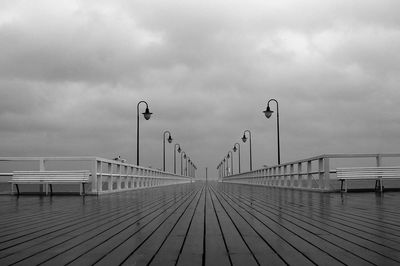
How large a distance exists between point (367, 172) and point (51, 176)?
33.2ft

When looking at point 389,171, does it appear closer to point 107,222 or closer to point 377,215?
point 377,215

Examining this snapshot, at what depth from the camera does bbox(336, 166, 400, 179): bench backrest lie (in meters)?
14.5

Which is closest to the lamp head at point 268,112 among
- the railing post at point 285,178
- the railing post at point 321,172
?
the railing post at point 285,178

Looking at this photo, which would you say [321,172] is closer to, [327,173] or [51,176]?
[327,173]

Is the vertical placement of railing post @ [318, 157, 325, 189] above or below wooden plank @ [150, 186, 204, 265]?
above

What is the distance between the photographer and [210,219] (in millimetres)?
6863

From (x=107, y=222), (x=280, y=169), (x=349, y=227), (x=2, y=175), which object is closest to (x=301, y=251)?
Result: (x=349, y=227)

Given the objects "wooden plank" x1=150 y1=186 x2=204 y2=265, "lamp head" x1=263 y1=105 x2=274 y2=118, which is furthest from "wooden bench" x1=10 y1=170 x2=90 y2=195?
"lamp head" x1=263 y1=105 x2=274 y2=118

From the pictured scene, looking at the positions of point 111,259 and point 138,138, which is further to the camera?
point 138,138

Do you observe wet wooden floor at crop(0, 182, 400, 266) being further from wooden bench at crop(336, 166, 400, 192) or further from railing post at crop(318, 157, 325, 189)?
railing post at crop(318, 157, 325, 189)

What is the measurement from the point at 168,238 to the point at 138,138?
73.6ft

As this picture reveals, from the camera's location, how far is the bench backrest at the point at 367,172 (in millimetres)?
14462

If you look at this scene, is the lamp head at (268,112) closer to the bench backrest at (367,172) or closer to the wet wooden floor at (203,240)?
the bench backrest at (367,172)

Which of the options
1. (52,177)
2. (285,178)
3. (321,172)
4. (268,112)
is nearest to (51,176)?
(52,177)
